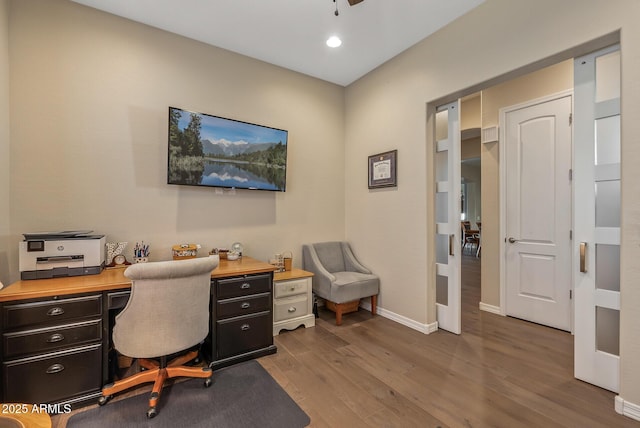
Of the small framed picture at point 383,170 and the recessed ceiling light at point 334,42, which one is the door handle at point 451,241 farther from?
the recessed ceiling light at point 334,42

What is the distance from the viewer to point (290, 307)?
3.18m

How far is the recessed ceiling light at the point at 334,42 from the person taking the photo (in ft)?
9.97

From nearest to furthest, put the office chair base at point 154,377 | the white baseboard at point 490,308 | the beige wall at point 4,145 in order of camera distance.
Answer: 1. the office chair base at point 154,377
2. the beige wall at point 4,145
3. the white baseboard at point 490,308

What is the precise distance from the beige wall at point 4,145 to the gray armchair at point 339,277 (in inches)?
110

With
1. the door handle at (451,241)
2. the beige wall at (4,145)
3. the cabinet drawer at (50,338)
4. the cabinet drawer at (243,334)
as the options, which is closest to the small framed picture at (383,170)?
the door handle at (451,241)

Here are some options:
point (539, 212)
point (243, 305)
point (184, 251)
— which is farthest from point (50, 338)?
point (539, 212)

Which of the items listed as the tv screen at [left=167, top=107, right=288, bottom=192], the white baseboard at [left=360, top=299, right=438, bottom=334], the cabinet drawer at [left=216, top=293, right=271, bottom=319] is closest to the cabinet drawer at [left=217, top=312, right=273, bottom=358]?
the cabinet drawer at [left=216, top=293, right=271, bottom=319]

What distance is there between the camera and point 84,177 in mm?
2568

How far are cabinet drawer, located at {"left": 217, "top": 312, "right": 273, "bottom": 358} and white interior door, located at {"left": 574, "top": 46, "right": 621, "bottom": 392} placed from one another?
101 inches

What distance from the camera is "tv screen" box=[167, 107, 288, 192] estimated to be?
2.88 meters

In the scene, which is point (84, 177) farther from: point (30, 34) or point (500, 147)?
point (500, 147)

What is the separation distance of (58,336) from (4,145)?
1.57m

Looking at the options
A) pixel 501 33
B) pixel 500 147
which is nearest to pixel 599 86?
pixel 501 33

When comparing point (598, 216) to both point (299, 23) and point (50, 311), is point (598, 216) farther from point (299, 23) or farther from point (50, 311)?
point (50, 311)
